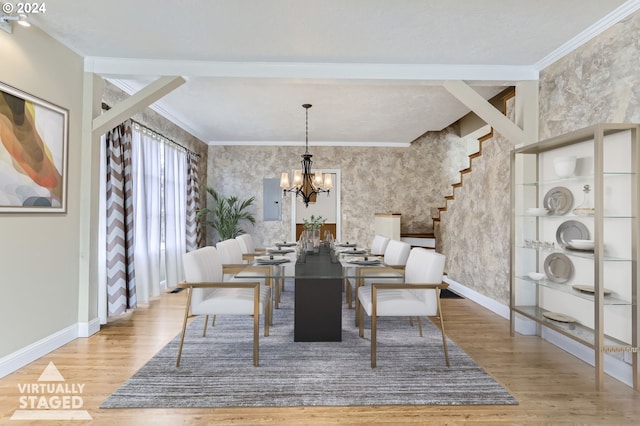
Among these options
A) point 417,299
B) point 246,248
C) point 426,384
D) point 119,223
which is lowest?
point 426,384

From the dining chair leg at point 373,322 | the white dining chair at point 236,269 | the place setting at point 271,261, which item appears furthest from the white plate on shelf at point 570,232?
the white dining chair at point 236,269

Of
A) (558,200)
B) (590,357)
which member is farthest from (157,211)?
(590,357)

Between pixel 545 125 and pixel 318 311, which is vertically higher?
pixel 545 125

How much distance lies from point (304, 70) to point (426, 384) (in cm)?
292

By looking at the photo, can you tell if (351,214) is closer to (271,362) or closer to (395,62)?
(395,62)

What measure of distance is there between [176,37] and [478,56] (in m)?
2.72

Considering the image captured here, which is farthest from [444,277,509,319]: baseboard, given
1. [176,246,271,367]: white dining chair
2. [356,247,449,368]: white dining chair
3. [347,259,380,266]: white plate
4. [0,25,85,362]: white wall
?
[0,25,85,362]: white wall

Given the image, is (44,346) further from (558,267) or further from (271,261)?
→ (558,267)

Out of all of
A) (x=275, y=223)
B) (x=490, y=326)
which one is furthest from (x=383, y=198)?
(x=490, y=326)

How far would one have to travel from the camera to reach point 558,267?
3.09 meters

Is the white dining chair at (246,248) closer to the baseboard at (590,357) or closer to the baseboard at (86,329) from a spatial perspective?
the baseboard at (86,329)

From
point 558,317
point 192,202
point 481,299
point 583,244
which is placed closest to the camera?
point 583,244

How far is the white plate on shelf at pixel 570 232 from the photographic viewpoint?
2.84 m

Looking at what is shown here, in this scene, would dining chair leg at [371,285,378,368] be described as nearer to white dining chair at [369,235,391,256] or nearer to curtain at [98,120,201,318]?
white dining chair at [369,235,391,256]
